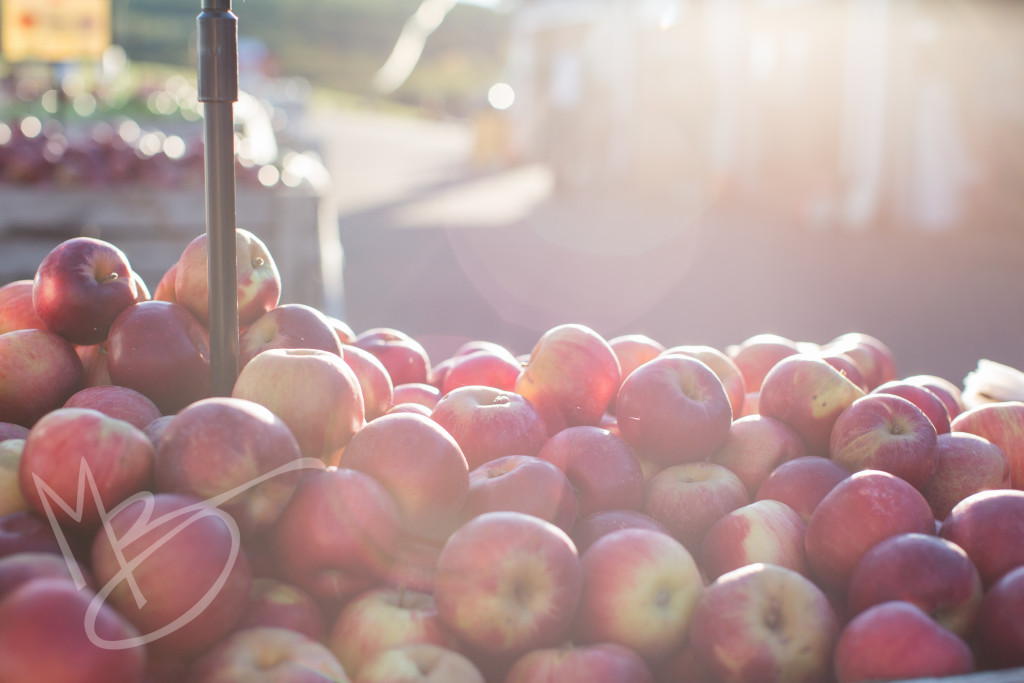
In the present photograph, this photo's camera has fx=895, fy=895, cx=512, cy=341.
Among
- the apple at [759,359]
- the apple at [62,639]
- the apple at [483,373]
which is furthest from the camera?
the apple at [759,359]

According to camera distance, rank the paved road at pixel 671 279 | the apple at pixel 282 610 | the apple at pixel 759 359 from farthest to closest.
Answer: the paved road at pixel 671 279 < the apple at pixel 759 359 < the apple at pixel 282 610

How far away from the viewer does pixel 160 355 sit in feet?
4.98

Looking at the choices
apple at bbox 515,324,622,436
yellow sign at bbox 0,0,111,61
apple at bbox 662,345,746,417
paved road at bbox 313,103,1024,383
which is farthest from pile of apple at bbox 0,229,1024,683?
yellow sign at bbox 0,0,111,61

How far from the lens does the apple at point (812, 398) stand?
1.69m

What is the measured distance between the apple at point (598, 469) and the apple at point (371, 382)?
1.09 feet

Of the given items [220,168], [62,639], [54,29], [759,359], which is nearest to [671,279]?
[54,29]

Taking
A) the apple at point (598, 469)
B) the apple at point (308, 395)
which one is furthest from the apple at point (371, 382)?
the apple at point (598, 469)

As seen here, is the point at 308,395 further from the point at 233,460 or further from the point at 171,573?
the point at 171,573

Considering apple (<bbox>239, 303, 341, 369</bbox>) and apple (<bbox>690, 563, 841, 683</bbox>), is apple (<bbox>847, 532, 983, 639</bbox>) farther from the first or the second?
apple (<bbox>239, 303, 341, 369</bbox>)

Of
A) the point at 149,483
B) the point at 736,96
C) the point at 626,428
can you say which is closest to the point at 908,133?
the point at 736,96

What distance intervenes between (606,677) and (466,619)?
0.63 feet

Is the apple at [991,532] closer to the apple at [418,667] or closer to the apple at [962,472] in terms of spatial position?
the apple at [962,472]

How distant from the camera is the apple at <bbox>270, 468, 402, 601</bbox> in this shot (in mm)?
1221

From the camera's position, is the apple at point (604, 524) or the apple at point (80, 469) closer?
A: the apple at point (80, 469)
